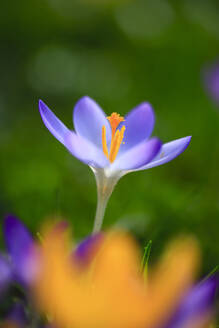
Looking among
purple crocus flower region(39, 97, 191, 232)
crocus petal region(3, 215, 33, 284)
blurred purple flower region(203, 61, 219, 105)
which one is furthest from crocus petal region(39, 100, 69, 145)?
blurred purple flower region(203, 61, 219, 105)

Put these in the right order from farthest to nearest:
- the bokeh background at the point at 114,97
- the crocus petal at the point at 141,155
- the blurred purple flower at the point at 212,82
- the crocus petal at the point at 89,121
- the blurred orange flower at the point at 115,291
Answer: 1. the blurred purple flower at the point at 212,82
2. the bokeh background at the point at 114,97
3. the crocus petal at the point at 89,121
4. the crocus petal at the point at 141,155
5. the blurred orange flower at the point at 115,291

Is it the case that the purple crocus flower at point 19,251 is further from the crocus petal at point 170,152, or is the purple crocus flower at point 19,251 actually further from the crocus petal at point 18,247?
the crocus petal at point 170,152

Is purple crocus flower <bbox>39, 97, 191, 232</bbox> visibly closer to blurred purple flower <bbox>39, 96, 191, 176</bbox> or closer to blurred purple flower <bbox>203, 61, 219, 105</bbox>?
blurred purple flower <bbox>39, 96, 191, 176</bbox>

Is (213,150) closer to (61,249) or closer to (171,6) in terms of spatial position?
(61,249)

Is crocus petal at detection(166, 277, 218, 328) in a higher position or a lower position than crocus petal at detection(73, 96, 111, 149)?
lower

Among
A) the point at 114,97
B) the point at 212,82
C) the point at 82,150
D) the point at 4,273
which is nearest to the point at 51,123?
the point at 82,150

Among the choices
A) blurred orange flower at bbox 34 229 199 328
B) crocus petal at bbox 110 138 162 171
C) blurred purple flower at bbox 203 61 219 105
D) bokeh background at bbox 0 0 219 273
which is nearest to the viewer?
blurred orange flower at bbox 34 229 199 328

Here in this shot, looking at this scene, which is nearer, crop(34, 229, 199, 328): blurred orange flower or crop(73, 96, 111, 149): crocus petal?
crop(34, 229, 199, 328): blurred orange flower

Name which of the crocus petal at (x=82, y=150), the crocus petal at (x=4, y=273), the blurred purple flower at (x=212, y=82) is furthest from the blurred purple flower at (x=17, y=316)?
the blurred purple flower at (x=212, y=82)

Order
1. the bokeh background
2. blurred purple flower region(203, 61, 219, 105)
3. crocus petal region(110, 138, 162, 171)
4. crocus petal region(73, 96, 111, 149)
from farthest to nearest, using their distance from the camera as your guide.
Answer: blurred purple flower region(203, 61, 219, 105)
the bokeh background
crocus petal region(73, 96, 111, 149)
crocus petal region(110, 138, 162, 171)
